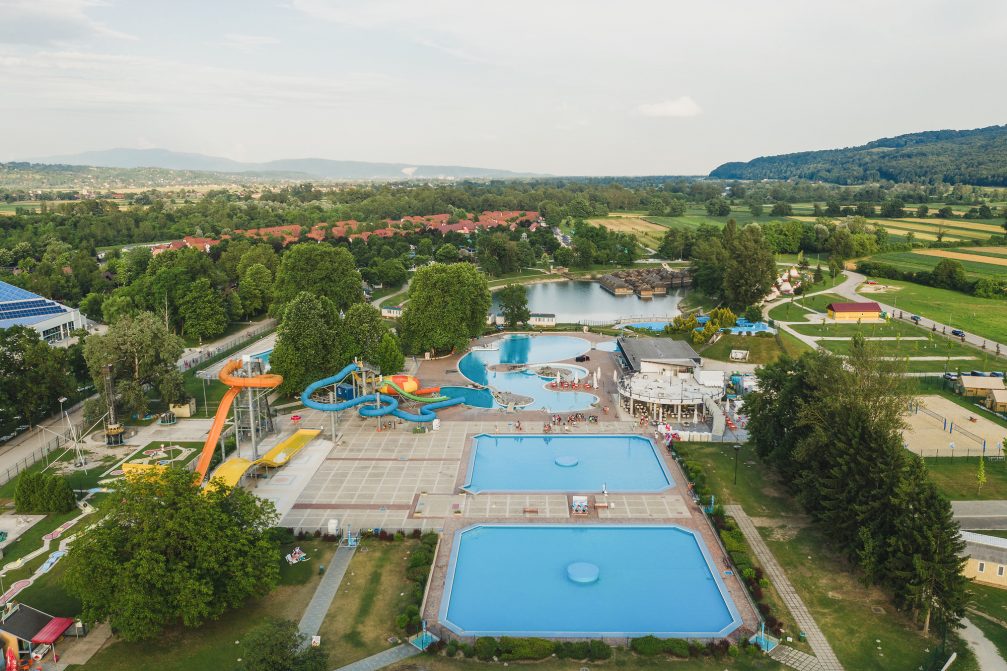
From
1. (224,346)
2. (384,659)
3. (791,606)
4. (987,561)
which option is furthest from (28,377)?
(987,561)

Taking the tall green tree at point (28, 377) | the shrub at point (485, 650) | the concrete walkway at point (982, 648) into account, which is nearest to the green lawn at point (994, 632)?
the concrete walkway at point (982, 648)

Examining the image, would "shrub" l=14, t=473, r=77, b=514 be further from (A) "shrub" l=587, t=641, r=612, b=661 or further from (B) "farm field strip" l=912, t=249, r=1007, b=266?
(B) "farm field strip" l=912, t=249, r=1007, b=266

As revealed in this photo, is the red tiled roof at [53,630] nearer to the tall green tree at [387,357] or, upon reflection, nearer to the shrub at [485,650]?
the shrub at [485,650]

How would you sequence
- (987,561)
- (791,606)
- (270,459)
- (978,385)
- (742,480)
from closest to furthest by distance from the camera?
(791,606), (987,561), (742,480), (270,459), (978,385)

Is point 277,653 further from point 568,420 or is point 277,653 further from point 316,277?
point 316,277

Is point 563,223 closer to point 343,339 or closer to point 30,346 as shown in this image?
point 343,339

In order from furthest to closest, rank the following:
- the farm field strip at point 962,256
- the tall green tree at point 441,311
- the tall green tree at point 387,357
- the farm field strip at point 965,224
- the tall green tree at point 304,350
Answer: the farm field strip at point 965,224 < the farm field strip at point 962,256 < the tall green tree at point 441,311 < the tall green tree at point 387,357 < the tall green tree at point 304,350

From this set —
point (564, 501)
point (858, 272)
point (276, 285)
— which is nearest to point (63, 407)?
point (276, 285)

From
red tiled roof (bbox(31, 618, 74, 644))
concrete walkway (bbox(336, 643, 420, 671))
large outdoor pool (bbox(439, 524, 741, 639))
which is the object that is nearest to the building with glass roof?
red tiled roof (bbox(31, 618, 74, 644))
